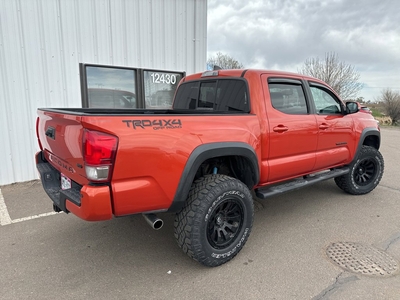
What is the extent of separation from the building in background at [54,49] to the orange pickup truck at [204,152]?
8.76 feet

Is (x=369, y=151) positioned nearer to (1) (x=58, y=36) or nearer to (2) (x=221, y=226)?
(2) (x=221, y=226)

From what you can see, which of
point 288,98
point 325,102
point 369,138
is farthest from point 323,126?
point 369,138

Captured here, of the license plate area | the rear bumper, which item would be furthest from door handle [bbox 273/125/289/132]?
the license plate area

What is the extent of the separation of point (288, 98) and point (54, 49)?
15.2ft

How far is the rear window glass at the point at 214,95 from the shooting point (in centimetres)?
329

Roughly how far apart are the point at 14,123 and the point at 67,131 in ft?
12.6

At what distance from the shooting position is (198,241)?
2576 mm

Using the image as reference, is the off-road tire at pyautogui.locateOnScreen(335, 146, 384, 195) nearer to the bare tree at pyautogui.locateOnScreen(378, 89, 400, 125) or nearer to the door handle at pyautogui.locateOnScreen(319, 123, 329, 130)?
the door handle at pyautogui.locateOnScreen(319, 123, 329, 130)

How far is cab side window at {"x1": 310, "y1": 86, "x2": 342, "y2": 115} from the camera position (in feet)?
13.2

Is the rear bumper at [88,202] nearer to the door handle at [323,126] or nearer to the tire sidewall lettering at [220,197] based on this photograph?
the tire sidewall lettering at [220,197]

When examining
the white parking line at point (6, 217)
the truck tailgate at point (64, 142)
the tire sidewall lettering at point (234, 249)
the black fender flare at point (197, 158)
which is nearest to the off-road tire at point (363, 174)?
the tire sidewall lettering at point (234, 249)

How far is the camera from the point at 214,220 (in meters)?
2.80

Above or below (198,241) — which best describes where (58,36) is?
above

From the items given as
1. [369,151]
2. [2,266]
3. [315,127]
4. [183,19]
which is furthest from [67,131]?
[183,19]
